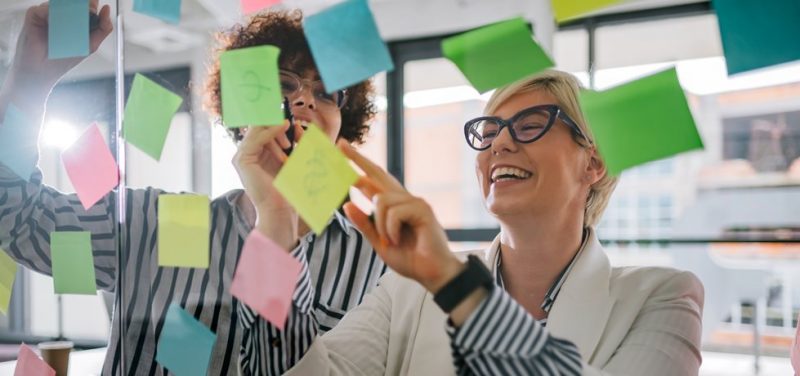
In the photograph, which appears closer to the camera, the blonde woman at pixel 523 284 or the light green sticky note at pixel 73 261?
the blonde woman at pixel 523 284

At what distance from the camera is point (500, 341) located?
0.60 m

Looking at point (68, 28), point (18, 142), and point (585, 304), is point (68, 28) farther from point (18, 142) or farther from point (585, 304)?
point (585, 304)

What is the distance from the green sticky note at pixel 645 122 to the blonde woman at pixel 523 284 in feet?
0.39

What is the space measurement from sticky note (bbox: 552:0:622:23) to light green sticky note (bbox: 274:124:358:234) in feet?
0.84

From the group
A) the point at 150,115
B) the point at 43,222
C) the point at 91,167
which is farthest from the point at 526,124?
the point at 43,222

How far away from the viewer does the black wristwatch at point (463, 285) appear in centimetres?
61

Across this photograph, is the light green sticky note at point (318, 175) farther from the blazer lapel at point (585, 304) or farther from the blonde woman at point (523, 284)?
the blazer lapel at point (585, 304)

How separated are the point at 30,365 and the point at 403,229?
77 cm

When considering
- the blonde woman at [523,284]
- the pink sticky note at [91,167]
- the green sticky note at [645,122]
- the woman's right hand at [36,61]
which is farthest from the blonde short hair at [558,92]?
the woman's right hand at [36,61]

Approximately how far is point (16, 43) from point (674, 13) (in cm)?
100

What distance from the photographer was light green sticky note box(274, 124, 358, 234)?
2.07 ft

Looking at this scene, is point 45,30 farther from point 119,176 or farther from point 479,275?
point 479,275

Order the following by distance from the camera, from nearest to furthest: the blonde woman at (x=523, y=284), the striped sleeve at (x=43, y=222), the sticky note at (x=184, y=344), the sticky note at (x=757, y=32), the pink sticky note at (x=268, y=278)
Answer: the sticky note at (x=757, y=32)
the blonde woman at (x=523, y=284)
the pink sticky note at (x=268, y=278)
the sticky note at (x=184, y=344)
the striped sleeve at (x=43, y=222)

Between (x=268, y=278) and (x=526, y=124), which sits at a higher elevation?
(x=526, y=124)
